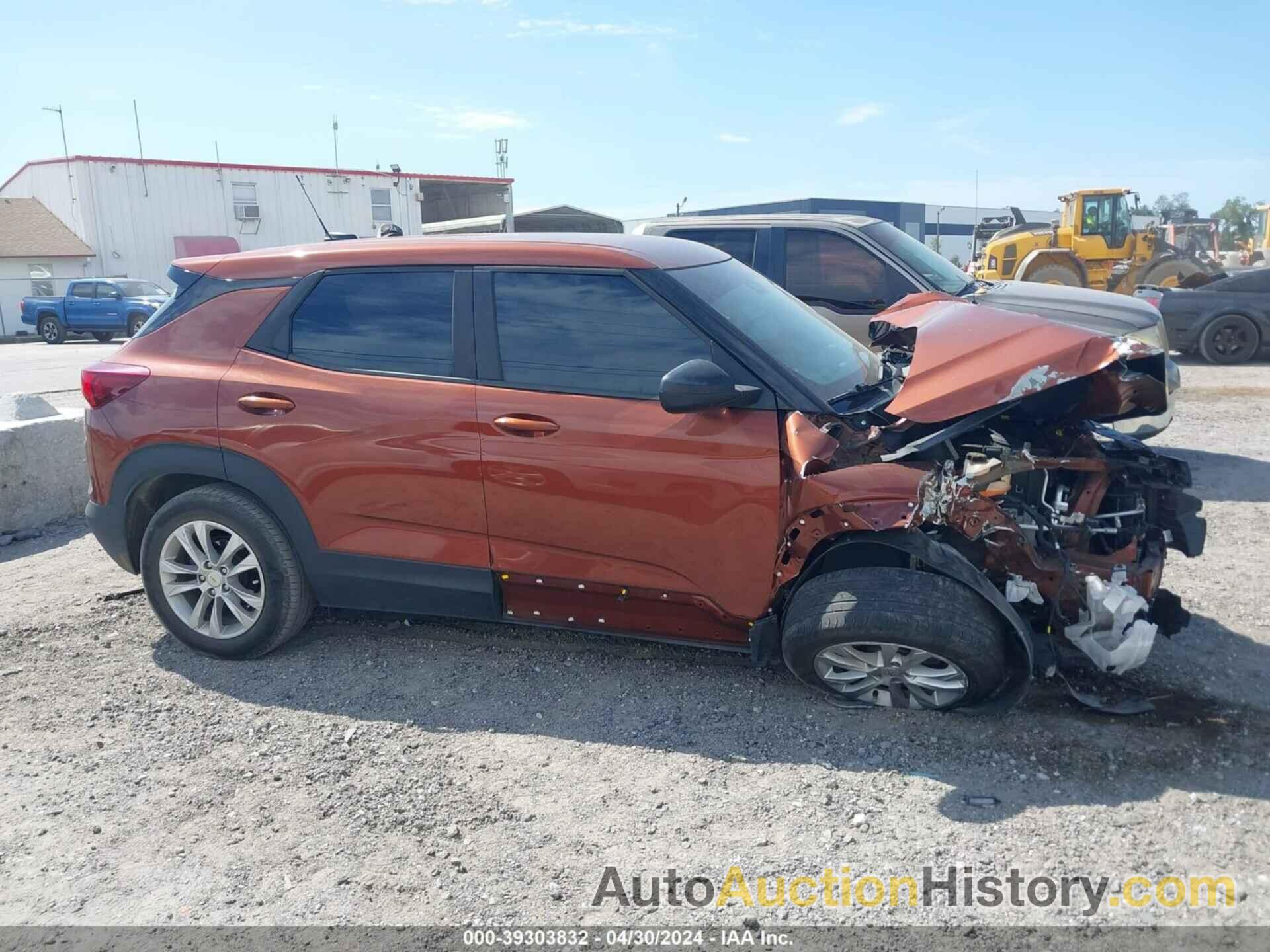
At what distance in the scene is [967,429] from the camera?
3.64 m

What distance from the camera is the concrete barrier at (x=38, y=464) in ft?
21.2

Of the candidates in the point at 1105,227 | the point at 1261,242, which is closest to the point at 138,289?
the point at 1105,227

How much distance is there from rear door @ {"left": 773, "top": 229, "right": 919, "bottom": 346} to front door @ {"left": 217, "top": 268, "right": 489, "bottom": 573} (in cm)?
386

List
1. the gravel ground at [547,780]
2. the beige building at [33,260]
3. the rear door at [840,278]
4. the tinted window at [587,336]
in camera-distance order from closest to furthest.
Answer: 1. the gravel ground at [547,780]
2. the tinted window at [587,336]
3. the rear door at [840,278]
4. the beige building at [33,260]

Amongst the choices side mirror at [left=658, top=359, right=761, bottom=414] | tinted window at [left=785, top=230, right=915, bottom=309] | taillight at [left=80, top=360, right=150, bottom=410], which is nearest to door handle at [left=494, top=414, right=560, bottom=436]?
side mirror at [left=658, top=359, right=761, bottom=414]

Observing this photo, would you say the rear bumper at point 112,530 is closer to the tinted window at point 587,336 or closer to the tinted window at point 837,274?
the tinted window at point 587,336

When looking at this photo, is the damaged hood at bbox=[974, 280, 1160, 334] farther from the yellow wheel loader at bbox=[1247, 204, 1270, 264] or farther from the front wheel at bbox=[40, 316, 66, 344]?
the front wheel at bbox=[40, 316, 66, 344]

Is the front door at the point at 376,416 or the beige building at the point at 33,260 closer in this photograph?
the front door at the point at 376,416

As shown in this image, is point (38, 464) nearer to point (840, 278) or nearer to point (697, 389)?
point (697, 389)

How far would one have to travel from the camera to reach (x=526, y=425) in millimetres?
3867

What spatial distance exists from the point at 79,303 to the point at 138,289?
1537 millimetres

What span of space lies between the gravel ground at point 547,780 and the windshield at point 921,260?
3256 millimetres

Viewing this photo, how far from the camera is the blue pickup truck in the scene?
25.6m

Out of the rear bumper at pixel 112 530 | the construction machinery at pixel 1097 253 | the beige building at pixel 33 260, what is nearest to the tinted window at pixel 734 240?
the rear bumper at pixel 112 530
